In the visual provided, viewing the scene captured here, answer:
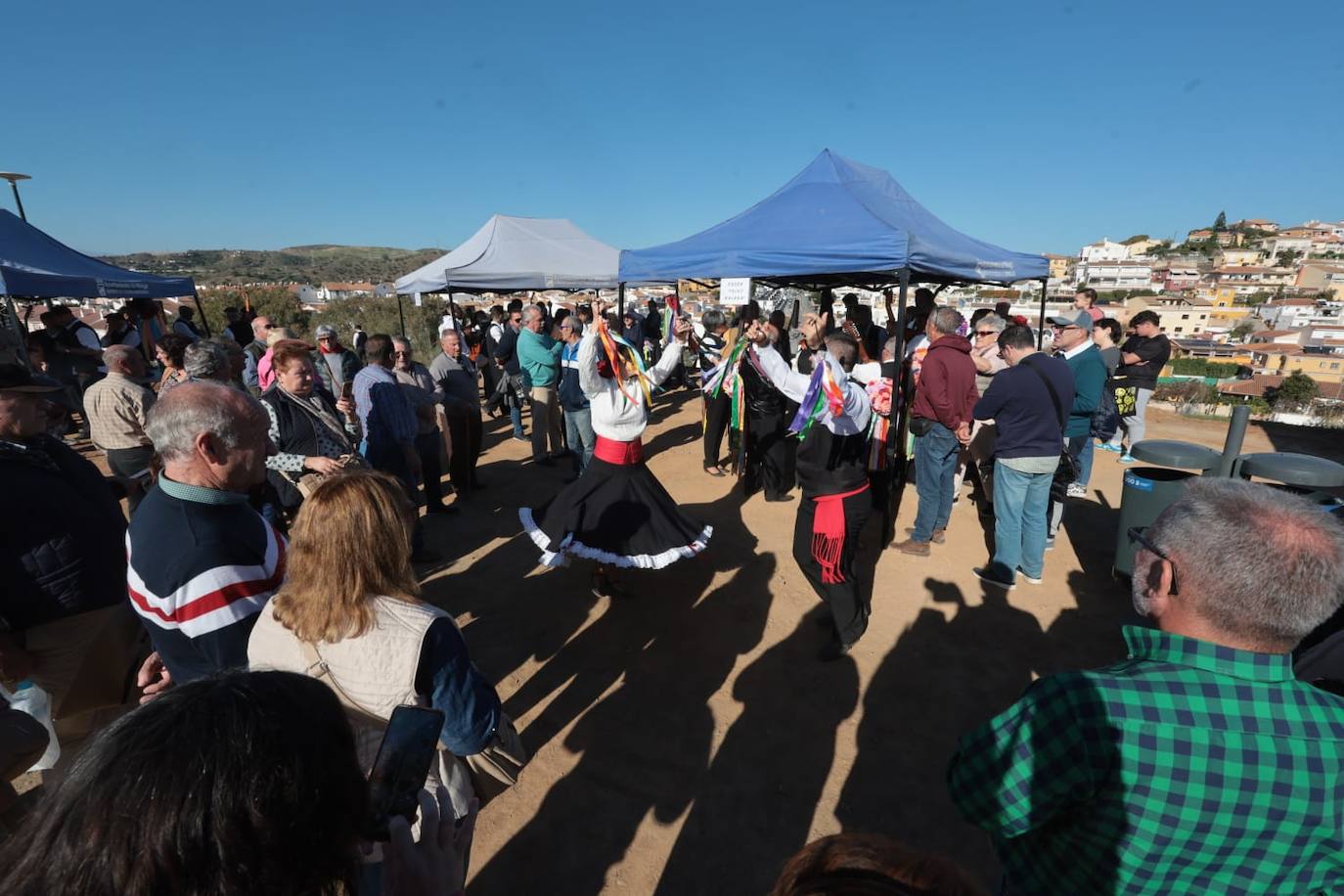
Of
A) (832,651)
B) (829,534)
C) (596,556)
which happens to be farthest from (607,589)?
(829,534)

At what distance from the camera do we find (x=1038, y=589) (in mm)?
4566

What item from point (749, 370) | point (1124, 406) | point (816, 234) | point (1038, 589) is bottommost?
point (1038, 589)

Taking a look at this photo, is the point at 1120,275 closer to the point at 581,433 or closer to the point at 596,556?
the point at 581,433

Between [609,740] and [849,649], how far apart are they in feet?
5.32

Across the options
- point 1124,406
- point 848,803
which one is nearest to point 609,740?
point 848,803

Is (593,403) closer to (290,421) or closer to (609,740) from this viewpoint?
(290,421)

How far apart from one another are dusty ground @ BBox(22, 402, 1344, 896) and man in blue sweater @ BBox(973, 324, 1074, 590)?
50 cm

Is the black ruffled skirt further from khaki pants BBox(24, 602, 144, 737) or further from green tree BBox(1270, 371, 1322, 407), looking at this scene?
green tree BBox(1270, 371, 1322, 407)

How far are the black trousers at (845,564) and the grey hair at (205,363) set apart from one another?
11.4 ft

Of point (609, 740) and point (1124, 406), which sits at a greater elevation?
point (1124, 406)

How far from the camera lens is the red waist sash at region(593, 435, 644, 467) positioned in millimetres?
3984

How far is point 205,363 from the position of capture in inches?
134

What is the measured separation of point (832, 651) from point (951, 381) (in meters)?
2.31

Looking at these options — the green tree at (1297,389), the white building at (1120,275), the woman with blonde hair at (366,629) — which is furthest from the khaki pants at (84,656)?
the white building at (1120,275)
